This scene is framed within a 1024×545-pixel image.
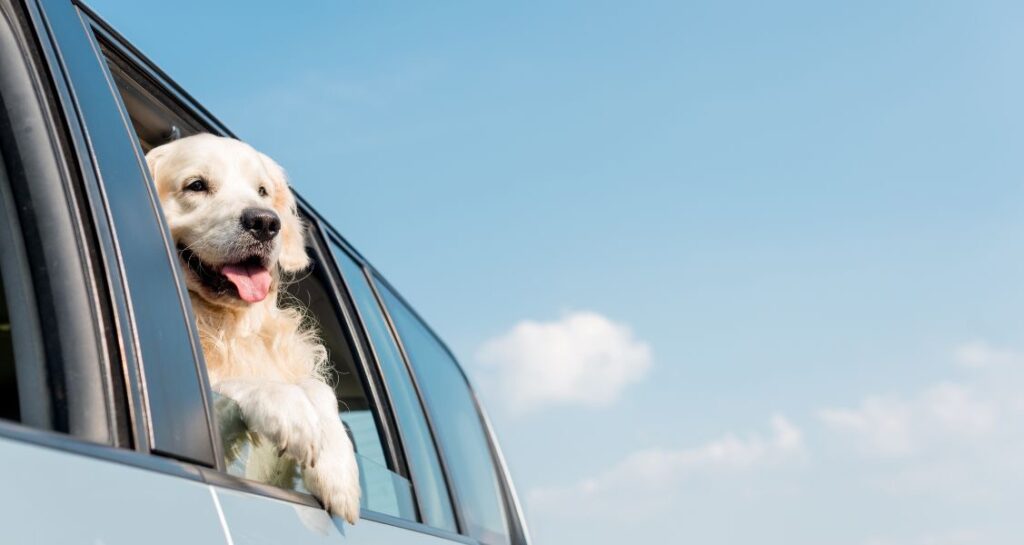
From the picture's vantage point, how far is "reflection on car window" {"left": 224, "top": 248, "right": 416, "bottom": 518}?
7.69 feet

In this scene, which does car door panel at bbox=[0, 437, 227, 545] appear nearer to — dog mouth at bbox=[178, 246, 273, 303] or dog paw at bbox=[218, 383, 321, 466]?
dog paw at bbox=[218, 383, 321, 466]

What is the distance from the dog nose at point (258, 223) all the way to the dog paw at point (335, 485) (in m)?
1.38

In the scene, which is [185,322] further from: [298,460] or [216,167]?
[216,167]

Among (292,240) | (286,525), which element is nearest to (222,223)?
(292,240)

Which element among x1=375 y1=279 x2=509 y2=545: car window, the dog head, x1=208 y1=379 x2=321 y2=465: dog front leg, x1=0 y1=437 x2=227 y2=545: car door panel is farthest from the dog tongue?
x1=0 y1=437 x2=227 y2=545: car door panel

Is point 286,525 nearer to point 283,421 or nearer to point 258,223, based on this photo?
point 283,421

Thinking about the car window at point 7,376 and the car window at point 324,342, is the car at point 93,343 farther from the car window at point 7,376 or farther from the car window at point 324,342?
the car window at point 324,342

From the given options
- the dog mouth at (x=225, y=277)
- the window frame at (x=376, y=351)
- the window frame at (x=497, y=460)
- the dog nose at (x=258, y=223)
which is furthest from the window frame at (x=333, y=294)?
the window frame at (x=497, y=460)

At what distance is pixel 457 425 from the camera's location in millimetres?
5051

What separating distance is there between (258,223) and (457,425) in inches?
67.7

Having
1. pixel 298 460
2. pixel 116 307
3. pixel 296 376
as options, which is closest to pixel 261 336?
pixel 296 376

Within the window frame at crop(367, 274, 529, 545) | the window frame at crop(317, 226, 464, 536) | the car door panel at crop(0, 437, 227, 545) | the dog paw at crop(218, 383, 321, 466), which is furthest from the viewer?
the window frame at crop(367, 274, 529, 545)

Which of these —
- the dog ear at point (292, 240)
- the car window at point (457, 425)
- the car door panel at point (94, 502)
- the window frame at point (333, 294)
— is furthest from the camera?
the car window at point (457, 425)

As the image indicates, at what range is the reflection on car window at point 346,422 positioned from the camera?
2.34 m
